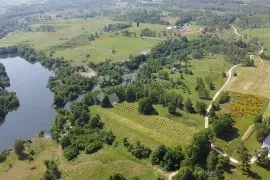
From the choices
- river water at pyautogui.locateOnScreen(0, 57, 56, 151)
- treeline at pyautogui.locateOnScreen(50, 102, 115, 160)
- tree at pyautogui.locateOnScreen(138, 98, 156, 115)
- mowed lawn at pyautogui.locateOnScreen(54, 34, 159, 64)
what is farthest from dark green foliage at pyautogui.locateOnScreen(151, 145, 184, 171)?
mowed lawn at pyautogui.locateOnScreen(54, 34, 159, 64)

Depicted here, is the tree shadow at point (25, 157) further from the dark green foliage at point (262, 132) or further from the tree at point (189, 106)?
the dark green foliage at point (262, 132)

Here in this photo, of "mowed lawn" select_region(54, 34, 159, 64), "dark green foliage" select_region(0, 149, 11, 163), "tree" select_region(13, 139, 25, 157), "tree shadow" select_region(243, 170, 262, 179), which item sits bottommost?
"dark green foliage" select_region(0, 149, 11, 163)

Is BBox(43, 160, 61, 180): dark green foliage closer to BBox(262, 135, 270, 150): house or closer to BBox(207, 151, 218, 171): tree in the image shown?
BBox(207, 151, 218, 171): tree

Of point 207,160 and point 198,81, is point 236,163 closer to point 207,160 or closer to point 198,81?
point 207,160

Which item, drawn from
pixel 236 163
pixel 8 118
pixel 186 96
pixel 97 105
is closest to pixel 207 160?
pixel 236 163

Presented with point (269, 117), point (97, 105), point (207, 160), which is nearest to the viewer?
point (207, 160)

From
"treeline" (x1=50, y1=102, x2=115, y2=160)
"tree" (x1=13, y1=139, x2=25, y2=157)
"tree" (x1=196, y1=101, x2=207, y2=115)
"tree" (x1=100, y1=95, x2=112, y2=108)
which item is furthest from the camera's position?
"tree" (x1=100, y1=95, x2=112, y2=108)
